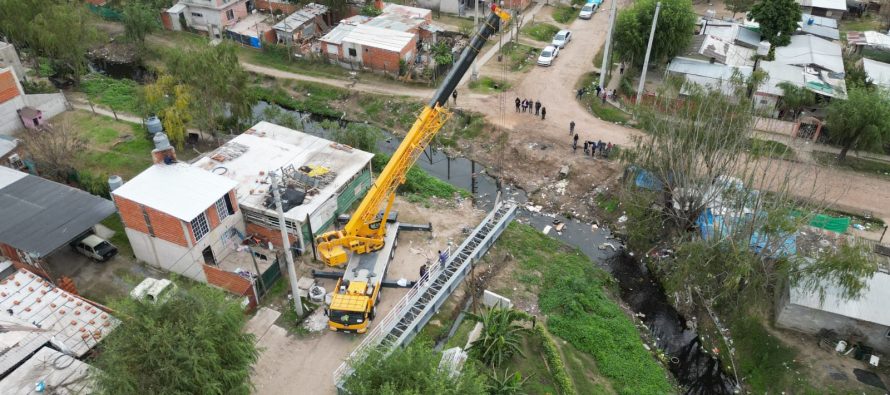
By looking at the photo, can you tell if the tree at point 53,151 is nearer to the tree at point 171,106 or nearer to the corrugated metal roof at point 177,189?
the tree at point 171,106

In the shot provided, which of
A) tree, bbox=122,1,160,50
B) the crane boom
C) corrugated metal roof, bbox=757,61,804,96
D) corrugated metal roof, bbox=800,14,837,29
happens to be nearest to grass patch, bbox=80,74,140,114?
tree, bbox=122,1,160,50

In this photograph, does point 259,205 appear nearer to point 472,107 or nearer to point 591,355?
point 591,355

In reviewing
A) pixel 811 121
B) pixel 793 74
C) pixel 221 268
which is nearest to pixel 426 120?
pixel 221 268

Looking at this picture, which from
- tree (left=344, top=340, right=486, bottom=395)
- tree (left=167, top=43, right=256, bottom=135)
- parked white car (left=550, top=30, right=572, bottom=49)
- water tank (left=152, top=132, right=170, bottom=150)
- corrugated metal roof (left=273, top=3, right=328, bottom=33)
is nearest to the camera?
tree (left=344, top=340, right=486, bottom=395)

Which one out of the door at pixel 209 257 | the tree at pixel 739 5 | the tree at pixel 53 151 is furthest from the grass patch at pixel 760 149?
the tree at pixel 53 151

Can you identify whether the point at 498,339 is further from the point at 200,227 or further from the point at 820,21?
the point at 820,21

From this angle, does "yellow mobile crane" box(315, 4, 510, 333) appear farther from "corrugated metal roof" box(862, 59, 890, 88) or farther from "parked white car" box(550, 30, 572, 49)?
"corrugated metal roof" box(862, 59, 890, 88)
